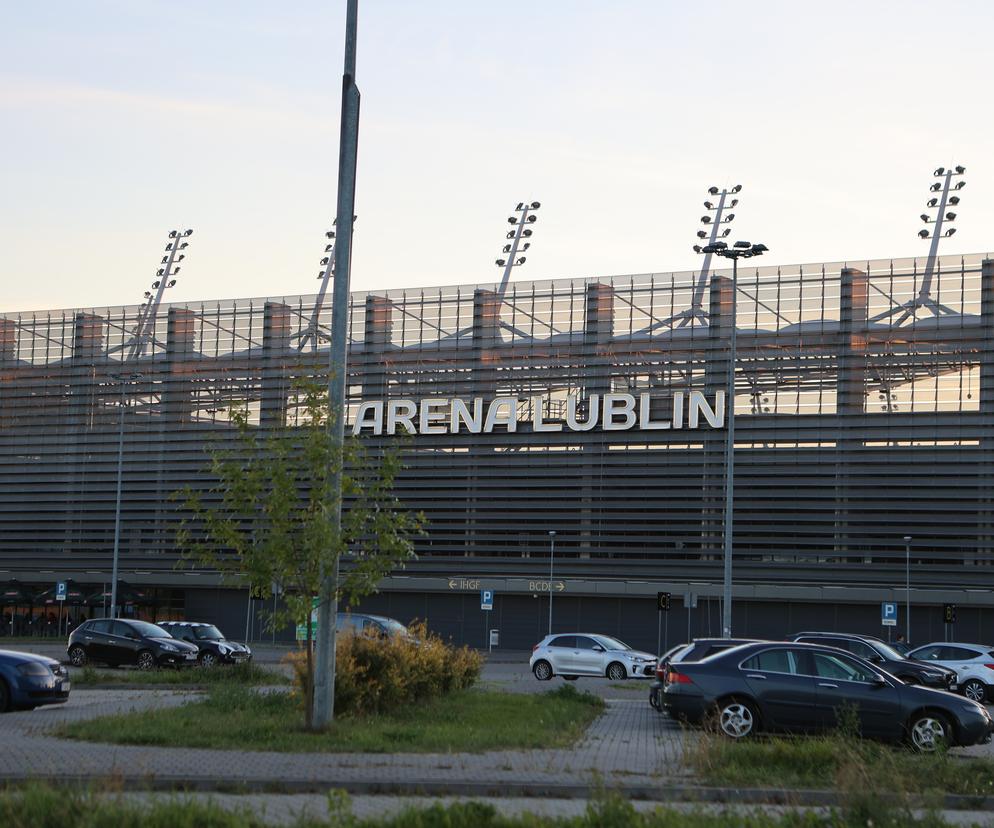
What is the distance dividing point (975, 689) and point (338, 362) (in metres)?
22.5

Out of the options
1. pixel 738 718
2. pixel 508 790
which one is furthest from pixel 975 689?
pixel 508 790

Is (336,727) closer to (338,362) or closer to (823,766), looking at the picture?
(338,362)

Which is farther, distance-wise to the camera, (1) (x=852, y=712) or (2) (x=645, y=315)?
(2) (x=645, y=315)

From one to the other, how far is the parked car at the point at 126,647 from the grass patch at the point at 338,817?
1045 inches

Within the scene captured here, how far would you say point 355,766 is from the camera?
14375mm

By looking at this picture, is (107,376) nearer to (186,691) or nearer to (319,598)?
(186,691)

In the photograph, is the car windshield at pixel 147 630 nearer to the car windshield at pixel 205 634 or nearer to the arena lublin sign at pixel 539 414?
the car windshield at pixel 205 634

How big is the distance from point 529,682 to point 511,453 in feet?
104

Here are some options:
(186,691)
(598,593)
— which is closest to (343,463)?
(186,691)

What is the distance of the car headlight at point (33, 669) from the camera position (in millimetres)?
21344

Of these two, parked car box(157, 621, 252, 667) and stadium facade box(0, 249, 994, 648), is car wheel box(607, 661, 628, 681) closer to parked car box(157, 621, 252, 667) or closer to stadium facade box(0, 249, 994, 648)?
parked car box(157, 621, 252, 667)

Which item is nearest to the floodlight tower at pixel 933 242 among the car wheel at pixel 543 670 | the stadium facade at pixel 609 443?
→ the stadium facade at pixel 609 443

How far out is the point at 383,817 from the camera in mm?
10086

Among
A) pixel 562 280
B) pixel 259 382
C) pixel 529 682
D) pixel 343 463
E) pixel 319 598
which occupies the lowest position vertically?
pixel 529 682
